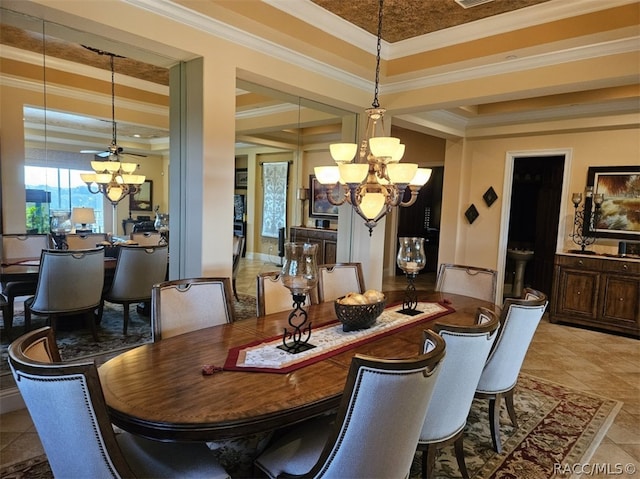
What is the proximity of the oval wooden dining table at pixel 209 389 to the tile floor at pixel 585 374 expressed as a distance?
1314mm

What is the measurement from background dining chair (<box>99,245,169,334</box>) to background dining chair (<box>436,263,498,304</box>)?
8.48 feet

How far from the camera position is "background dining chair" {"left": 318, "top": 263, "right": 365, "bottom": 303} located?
10.8ft

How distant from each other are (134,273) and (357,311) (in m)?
2.28

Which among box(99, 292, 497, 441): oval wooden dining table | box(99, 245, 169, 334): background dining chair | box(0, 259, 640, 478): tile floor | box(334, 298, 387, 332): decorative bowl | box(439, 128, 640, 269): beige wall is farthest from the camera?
box(439, 128, 640, 269): beige wall

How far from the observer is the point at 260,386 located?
5.07 ft

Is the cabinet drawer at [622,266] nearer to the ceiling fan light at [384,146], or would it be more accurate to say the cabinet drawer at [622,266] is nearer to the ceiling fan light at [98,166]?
the ceiling fan light at [384,146]

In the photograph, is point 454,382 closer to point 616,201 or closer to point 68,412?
point 68,412

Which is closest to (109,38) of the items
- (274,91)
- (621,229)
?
(274,91)

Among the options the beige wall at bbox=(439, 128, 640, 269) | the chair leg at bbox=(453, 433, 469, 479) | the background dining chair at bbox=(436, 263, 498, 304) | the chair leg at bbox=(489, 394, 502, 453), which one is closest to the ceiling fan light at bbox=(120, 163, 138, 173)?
the background dining chair at bbox=(436, 263, 498, 304)

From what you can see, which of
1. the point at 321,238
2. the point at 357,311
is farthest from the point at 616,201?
the point at 357,311

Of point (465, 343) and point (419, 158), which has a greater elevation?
point (419, 158)

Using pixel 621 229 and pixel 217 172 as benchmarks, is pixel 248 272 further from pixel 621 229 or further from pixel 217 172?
pixel 621 229

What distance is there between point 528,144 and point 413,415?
582 centimetres

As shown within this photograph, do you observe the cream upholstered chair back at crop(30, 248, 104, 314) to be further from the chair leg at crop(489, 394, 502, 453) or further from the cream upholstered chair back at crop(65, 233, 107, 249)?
the chair leg at crop(489, 394, 502, 453)
